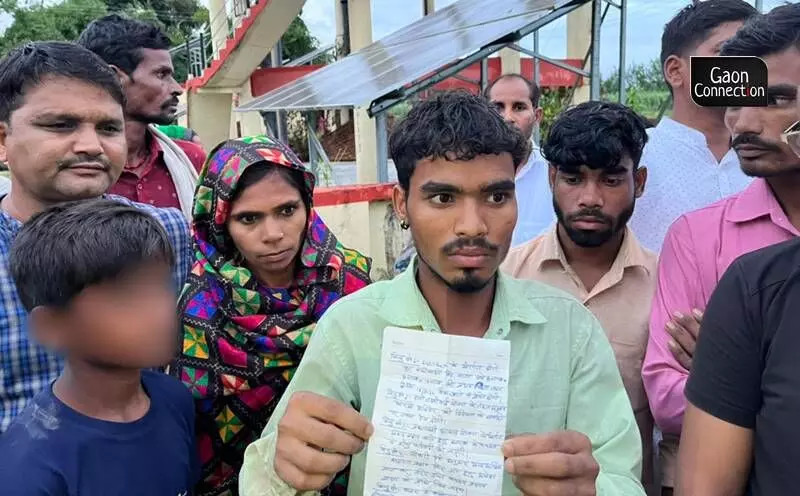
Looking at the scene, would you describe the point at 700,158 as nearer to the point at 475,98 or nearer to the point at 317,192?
the point at 475,98

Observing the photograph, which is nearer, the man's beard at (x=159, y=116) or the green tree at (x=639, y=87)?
the man's beard at (x=159, y=116)

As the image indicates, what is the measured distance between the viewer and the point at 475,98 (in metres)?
1.55

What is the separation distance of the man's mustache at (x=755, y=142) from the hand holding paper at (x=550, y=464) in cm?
103

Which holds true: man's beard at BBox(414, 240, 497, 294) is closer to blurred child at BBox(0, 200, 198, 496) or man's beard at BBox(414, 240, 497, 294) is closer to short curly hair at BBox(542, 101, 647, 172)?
blurred child at BBox(0, 200, 198, 496)

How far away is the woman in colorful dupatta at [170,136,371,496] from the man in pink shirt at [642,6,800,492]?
3.02ft

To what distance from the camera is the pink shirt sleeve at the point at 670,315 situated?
159 centimetres

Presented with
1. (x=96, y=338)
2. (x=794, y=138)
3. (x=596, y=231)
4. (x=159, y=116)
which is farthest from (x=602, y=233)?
(x=159, y=116)

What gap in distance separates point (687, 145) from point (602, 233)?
74 cm

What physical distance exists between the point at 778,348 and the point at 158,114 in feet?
9.69

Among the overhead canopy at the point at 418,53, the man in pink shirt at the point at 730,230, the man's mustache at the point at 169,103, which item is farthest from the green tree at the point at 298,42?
the man in pink shirt at the point at 730,230

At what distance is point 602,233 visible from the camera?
198 centimetres

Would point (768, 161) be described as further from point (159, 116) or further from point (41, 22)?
point (41, 22)

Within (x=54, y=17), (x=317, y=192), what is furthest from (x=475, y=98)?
(x=54, y=17)

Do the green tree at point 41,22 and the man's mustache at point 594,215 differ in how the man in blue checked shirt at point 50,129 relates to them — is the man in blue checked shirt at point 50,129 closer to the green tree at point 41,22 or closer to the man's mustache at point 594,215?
the man's mustache at point 594,215
